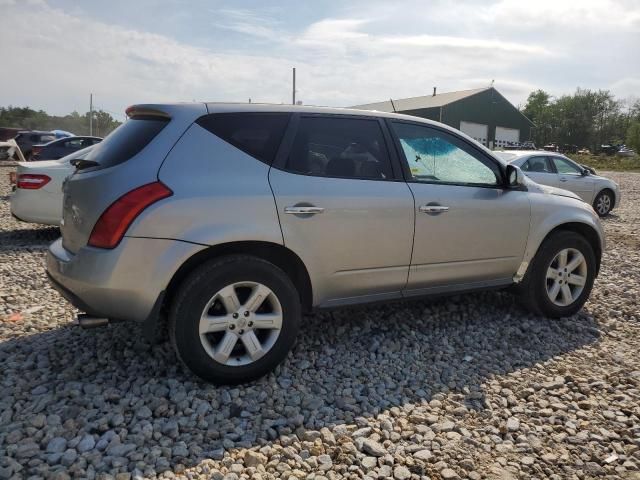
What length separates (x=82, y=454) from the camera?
2.62m

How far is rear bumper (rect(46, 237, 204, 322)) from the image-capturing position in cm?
297

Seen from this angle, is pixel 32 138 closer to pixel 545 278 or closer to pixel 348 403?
pixel 545 278

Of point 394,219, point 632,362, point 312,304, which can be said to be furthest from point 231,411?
point 632,362

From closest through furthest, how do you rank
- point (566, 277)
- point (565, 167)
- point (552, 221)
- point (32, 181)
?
point (552, 221)
point (566, 277)
point (32, 181)
point (565, 167)

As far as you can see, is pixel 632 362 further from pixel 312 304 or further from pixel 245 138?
pixel 245 138

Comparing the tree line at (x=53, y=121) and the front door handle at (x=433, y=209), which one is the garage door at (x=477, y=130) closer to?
the tree line at (x=53, y=121)

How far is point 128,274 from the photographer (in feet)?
9.77

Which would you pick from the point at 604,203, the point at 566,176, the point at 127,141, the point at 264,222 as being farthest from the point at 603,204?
the point at 127,141

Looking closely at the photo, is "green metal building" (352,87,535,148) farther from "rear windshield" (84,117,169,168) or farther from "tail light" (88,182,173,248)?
"tail light" (88,182,173,248)

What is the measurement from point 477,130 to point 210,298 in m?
41.2

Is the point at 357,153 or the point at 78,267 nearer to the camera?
the point at 78,267

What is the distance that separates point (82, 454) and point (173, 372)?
0.91 meters

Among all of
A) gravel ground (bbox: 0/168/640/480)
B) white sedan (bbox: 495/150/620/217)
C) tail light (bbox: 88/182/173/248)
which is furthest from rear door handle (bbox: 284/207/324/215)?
white sedan (bbox: 495/150/620/217)

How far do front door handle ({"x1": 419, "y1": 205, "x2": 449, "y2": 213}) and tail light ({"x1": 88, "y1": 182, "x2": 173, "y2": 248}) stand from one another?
1811 millimetres
